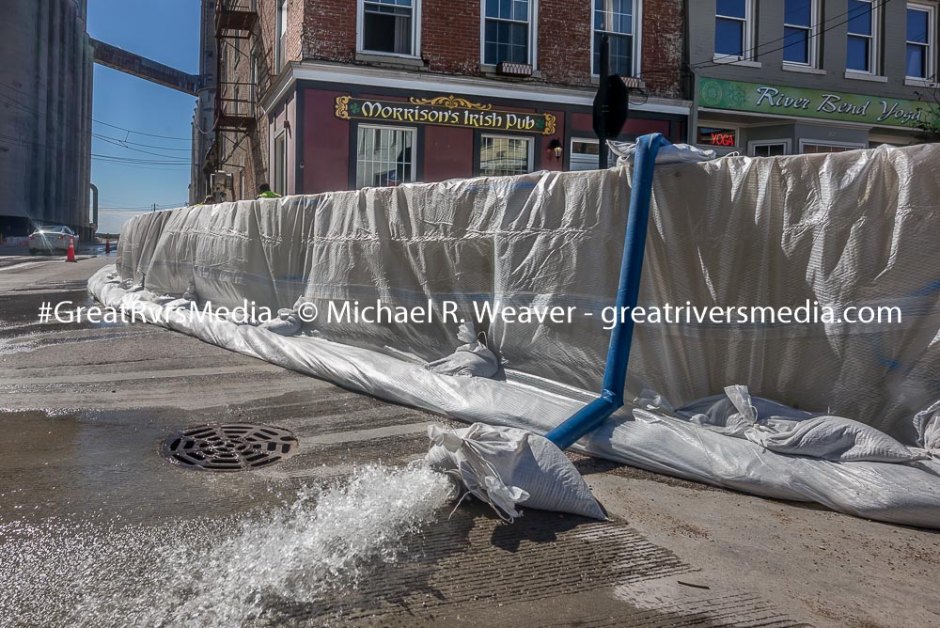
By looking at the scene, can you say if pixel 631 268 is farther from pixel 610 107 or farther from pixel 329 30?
pixel 329 30

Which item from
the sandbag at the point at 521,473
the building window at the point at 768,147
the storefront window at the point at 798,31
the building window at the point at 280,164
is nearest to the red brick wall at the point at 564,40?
the building window at the point at 768,147

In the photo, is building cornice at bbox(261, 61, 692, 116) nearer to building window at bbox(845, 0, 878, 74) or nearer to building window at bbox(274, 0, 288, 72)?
building window at bbox(274, 0, 288, 72)

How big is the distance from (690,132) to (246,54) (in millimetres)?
13365

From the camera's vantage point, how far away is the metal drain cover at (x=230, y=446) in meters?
4.09

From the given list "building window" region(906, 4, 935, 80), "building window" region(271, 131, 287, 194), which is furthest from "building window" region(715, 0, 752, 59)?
"building window" region(271, 131, 287, 194)

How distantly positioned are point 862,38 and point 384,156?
37.9 feet

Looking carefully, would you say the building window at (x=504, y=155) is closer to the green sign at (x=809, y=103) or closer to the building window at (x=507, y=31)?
the building window at (x=507, y=31)

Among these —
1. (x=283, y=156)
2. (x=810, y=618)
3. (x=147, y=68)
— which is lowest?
(x=810, y=618)

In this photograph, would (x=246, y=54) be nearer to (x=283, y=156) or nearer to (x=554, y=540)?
(x=283, y=156)

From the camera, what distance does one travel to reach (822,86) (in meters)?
16.6

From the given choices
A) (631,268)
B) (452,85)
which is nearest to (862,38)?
(452,85)

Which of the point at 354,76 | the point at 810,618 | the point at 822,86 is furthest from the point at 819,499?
the point at 822,86

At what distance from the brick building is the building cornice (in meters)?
0.02

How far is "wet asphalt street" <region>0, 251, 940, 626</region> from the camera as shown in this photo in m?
2.54
